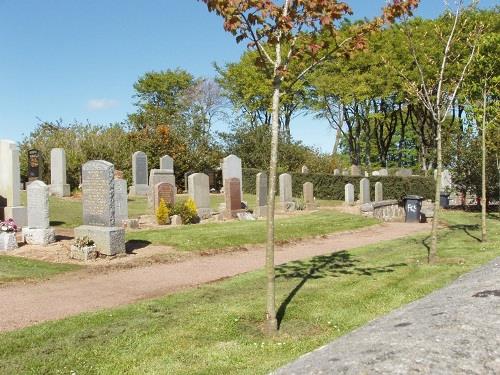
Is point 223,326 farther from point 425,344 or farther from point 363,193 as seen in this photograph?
point 363,193

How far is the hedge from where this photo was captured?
33719 mm

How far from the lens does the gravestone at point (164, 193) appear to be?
2036cm

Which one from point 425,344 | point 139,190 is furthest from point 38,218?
point 139,190

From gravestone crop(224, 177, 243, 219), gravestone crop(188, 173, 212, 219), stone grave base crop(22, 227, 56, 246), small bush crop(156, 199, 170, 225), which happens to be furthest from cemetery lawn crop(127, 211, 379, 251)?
gravestone crop(188, 173, 212, 219)

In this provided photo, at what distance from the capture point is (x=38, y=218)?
46.1 feet

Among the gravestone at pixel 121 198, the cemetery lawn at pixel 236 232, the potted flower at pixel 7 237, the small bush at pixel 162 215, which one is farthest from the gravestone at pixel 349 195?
the potted flower at pixel 7 237

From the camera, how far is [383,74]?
42250mm

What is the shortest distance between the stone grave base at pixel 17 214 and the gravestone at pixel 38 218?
2.42m

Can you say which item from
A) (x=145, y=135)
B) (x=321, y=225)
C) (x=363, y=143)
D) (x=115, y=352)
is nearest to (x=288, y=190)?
(x=321, y=225)

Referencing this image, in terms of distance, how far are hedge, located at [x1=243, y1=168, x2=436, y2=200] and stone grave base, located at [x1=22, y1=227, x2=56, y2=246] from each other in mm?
22845

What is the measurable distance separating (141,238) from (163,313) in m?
8.01

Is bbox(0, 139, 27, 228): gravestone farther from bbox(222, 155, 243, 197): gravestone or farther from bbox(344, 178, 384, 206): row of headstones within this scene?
bbox(344, 178, 384, 206): row of headstones

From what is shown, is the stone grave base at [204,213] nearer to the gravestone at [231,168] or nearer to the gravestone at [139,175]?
the gravestone at [231,168]

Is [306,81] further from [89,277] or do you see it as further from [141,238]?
[89,277]
